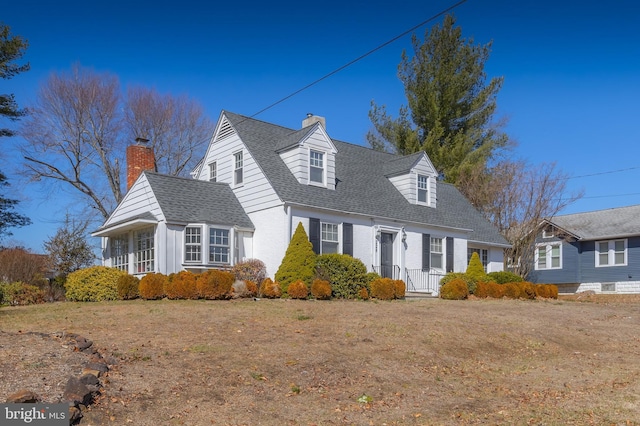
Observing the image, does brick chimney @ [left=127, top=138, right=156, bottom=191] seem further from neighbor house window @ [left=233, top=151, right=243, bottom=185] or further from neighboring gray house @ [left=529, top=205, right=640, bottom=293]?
neighboring gray house @ [left=529, top=205, right=640, bottom=293]

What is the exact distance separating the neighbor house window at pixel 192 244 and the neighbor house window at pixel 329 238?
4.28 metres

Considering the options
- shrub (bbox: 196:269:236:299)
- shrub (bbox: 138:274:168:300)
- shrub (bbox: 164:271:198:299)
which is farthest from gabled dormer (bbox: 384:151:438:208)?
shrub (bbox: 138:274:168:300)

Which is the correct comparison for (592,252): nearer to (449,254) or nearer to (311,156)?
(449,254)

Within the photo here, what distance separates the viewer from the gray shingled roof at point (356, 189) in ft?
71.4

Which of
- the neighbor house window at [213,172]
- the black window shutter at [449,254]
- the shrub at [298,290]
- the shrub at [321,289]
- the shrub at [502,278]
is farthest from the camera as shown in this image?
the black window shutter at [449,254]

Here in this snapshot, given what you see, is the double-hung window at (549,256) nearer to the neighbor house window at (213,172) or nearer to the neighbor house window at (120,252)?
the neighbor house window at (213,172)

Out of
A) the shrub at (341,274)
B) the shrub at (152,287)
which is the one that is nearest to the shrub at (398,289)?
the shrub at (341,274)

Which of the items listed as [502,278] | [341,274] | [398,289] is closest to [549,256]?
[502,278]

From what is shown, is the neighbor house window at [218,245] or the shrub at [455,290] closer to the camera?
the neighbor house window at [218,245]

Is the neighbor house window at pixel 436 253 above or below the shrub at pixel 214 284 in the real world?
above

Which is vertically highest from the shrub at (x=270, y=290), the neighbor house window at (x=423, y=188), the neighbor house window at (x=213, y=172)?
the neighbor house window at (x=213, y=172)

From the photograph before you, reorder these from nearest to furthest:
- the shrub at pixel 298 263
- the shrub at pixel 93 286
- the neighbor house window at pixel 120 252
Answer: the shrub at pixel 93 286, the shrub at pixel 298 263, the neighbor house window at pixel 120 252

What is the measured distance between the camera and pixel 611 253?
35.2 m

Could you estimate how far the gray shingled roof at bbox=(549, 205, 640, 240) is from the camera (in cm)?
3447
